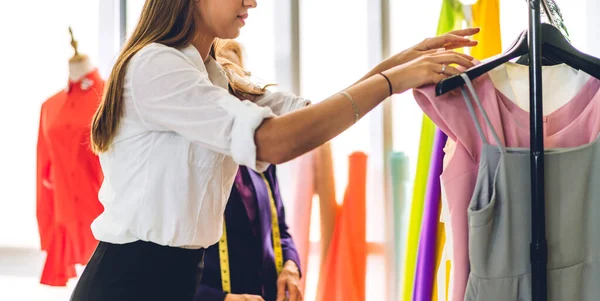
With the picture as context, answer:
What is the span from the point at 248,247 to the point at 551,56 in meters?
0.96

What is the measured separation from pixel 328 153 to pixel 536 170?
1.08 metres

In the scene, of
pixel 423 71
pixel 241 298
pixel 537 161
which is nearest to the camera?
pixel 537 161

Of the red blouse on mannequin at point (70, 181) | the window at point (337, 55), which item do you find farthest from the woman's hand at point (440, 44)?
the red blouse on mannequin at point (70, 181)

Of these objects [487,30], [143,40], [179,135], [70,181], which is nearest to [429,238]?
[487,30]

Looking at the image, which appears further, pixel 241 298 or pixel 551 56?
pixel 241 298

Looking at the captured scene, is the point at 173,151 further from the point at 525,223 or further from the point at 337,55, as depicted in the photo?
the point at 337,55

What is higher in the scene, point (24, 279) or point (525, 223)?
point (525, 223)

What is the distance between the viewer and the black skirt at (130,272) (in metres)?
1.07

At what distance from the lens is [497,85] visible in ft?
3.82

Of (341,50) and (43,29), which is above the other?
(43,29)

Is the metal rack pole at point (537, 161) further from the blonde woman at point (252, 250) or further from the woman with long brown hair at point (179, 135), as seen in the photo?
the blonde woman at point (252, 250)

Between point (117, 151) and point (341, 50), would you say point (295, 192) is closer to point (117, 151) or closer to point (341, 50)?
point (341, 50)

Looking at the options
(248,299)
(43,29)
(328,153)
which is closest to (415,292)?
(248,299)

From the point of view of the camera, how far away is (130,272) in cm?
107
